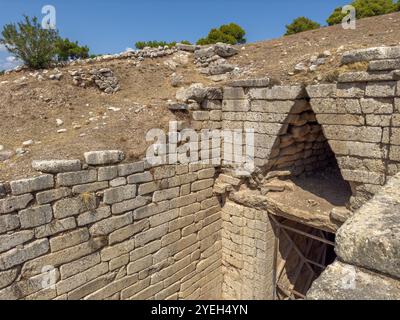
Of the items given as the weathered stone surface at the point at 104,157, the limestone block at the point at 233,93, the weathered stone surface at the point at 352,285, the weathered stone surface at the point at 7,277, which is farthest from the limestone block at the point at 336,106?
the weathered stone surface at the point at 7,277

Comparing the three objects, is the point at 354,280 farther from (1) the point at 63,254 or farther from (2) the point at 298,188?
(2) the point at 298,188

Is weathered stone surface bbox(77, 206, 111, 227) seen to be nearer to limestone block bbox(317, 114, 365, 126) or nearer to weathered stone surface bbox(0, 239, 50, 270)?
weathered stone surface bbox(0, 239, 50, 270)

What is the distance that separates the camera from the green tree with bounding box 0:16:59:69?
6820 mm

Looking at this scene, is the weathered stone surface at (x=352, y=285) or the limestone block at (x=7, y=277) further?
the limestone block at (x=7, y=277)

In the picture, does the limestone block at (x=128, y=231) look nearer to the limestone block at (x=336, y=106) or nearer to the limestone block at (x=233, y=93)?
the limestone block at (x=233, y=93)

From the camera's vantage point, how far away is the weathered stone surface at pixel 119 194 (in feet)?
14.0

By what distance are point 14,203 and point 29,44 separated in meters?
4.90

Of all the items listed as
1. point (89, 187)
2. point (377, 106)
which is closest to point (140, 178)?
point (89, 187)

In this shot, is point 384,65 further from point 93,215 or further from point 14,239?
point 14,239

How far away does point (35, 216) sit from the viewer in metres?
3.62

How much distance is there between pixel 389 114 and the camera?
12.6 ft

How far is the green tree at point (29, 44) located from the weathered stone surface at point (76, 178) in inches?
170
